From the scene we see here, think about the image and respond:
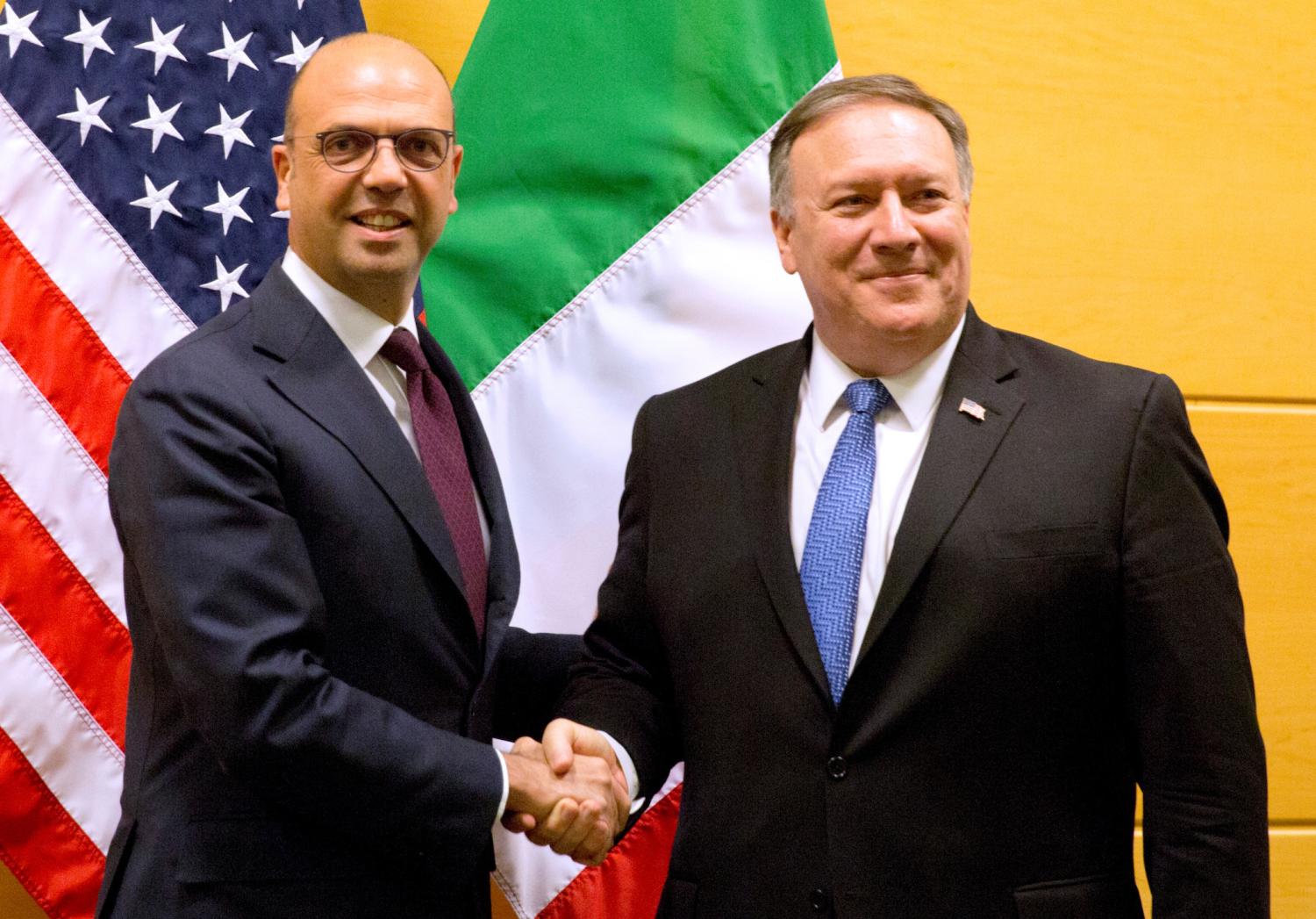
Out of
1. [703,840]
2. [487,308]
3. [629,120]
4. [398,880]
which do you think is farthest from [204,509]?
[629,120]

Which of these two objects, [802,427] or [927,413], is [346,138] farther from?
[927,413]

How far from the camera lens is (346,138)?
6.14 feet

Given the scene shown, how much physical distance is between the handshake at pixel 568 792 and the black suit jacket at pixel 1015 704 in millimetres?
173

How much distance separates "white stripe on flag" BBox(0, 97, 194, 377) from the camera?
86.7 inches

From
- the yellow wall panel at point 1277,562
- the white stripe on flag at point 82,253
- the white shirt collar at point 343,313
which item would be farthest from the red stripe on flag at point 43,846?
the yellow wall panel at point 1277,562

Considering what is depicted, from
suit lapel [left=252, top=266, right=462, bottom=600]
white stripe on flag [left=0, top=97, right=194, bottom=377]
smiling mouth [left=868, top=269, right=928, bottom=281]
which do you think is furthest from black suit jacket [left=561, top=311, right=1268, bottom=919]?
white stripe on flag [left=0, top=97, right=194, bottom=377]

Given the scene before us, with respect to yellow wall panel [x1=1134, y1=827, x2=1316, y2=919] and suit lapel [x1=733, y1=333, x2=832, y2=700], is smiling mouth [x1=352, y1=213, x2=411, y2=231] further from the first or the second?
yellow wall panel [x1=1134, y1=827, x2=1316, y2=919]

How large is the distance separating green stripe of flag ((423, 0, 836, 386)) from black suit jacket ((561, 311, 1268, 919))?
0.85m

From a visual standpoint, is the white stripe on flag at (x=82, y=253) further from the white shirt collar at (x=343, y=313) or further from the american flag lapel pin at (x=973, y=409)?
the american flag lapel pin at (x=973, y=409)

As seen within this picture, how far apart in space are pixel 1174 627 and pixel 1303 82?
5.51 feet

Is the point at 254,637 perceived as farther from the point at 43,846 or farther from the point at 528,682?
the point at 43,846

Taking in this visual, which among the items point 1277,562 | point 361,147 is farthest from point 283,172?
point 1277,562

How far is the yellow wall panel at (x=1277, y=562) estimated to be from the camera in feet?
9.11

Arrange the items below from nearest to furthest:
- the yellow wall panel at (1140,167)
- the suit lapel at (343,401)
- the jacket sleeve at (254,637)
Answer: the jacket sleeve at (254,637) < the suit lapel at (343,401) < the yellow wall panel at (1140,167)
